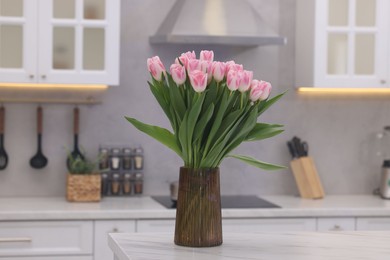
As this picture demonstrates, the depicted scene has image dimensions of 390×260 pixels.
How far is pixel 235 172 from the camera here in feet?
16.7

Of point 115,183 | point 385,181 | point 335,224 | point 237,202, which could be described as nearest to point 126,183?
point 115,183

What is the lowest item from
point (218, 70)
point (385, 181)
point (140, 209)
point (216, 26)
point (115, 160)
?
point (140, 209)

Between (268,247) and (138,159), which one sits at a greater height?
(138,159)

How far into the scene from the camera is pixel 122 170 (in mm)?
4859

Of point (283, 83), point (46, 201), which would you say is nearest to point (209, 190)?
point (46, 201)

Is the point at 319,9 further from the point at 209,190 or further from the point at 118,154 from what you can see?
the point at 209,190

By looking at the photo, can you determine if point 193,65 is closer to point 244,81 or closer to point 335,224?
point 244,81

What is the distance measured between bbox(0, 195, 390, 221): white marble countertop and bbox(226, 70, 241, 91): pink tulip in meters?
1.79

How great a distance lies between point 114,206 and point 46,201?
0.42 m

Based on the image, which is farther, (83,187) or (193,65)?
(83,187)

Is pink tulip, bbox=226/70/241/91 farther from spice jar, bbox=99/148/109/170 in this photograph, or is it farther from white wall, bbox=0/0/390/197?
white wall, bbox=0/0/390/197

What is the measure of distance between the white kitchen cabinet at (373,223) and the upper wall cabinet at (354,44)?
783 mm

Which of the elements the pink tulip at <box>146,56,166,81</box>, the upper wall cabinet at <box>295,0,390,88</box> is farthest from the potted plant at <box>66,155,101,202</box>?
the pink tulip at <box>146,56,166,81</box>

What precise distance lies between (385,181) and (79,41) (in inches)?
77.6
